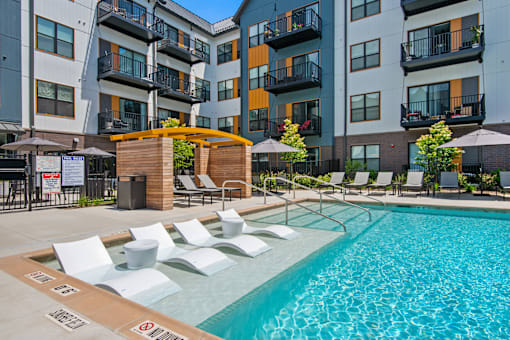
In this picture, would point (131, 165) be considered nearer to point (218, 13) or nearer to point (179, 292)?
point (179, 292)

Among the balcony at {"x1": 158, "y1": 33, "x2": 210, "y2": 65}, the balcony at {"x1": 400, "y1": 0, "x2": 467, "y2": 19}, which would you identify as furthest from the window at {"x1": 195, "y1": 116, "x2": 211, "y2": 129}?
the balcony at {"x1": 400, "y1": 0, "x2": 467, "y2": 19}

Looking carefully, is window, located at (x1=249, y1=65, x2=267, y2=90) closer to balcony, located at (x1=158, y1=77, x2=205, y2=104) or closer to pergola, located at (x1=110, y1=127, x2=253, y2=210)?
Result: balcony, located at (x1=158, y1=77, x2=205, y2=104)

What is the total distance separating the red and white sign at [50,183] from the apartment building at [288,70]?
45.0 ft

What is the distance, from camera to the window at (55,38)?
1522 centimetres

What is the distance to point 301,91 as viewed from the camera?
66.3 feet

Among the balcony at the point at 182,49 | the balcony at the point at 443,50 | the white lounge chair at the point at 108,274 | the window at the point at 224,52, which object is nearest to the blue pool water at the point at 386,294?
the white lounge chair at the point at 108,274

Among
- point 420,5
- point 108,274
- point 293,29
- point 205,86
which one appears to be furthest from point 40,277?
point 205,86

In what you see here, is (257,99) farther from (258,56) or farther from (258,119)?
(258,56)

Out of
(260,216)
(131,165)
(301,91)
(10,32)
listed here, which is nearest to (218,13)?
(301,91)

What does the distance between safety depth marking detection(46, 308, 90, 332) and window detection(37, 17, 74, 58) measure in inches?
692

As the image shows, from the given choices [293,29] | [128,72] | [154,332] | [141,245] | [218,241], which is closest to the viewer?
[154,332]

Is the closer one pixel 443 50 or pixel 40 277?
pixel 40 277

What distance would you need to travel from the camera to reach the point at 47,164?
8070mm

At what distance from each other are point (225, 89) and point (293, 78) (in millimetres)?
7448
